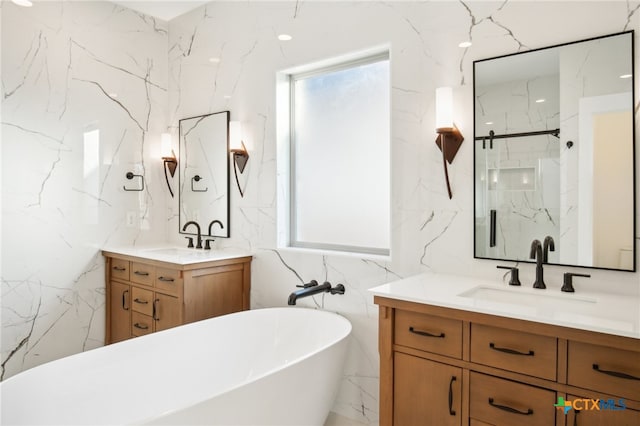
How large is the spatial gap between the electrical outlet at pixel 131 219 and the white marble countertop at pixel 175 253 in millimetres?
215

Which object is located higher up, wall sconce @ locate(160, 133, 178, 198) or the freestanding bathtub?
wall sconce @ locate(160, 133, 178, 198)

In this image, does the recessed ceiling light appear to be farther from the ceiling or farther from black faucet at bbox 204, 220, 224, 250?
black faucet at bbox 204, 220, 224, 250

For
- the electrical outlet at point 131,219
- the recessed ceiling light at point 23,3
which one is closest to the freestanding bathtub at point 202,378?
the electrical outlet at point 131,219

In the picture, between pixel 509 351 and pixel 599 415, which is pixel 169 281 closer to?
pixel 509 351

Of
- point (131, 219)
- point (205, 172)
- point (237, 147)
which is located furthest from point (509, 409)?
point (131, 219)

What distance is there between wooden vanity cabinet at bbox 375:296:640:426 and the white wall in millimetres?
518

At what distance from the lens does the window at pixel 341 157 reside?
266 centimetres

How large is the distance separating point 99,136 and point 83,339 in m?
1.59

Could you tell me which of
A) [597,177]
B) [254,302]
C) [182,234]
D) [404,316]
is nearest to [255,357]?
[254,302]

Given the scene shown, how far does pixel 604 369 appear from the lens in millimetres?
1395

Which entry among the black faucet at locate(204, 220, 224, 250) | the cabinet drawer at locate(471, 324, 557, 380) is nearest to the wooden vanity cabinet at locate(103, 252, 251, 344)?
the black faucet at locate(204, 220, 224, 250)

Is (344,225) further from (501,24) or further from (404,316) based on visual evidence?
(501,24)

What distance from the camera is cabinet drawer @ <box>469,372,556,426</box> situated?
150cm

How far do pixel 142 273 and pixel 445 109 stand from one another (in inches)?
90.7
